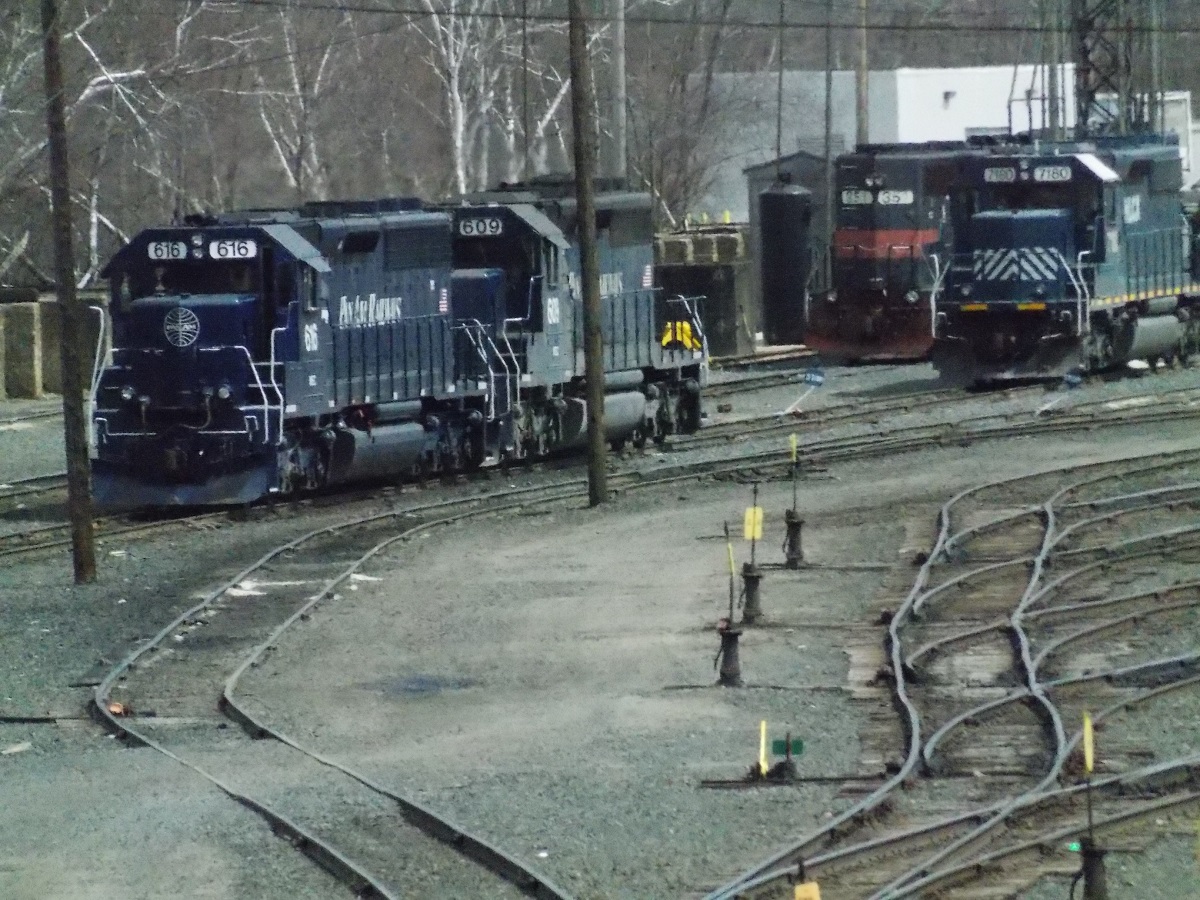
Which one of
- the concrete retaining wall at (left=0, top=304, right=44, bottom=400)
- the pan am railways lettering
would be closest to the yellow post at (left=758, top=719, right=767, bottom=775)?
the pan am railways lettering

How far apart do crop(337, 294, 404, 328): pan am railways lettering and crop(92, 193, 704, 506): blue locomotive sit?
0.02 metres

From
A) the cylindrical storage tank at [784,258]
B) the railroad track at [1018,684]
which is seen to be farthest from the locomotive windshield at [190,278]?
the cylindrical storage tank at [784,258]

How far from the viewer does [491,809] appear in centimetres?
1038

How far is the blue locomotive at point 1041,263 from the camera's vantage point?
99.4 feet

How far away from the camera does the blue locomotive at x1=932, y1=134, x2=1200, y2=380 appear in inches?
1193

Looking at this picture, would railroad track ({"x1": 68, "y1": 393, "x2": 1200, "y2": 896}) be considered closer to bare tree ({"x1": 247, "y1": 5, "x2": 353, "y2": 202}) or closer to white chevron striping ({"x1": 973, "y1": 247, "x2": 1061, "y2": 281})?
white chevron striping ({"x1": 973, "y1": 247, "x2": 1061, "y2": 281})

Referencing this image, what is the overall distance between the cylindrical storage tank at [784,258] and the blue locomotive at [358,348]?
1296 centimetres

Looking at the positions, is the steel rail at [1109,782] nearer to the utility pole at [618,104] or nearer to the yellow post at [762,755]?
the yellow post at [762,755]

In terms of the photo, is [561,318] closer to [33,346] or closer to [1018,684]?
[33,346]

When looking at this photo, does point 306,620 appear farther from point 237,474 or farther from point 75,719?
point 237,474

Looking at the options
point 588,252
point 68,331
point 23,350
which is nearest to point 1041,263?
point 588,252

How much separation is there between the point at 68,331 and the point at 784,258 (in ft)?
78.7

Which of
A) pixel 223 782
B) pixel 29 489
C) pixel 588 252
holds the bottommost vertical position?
pixel 223 782

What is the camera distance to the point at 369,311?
886 inches
